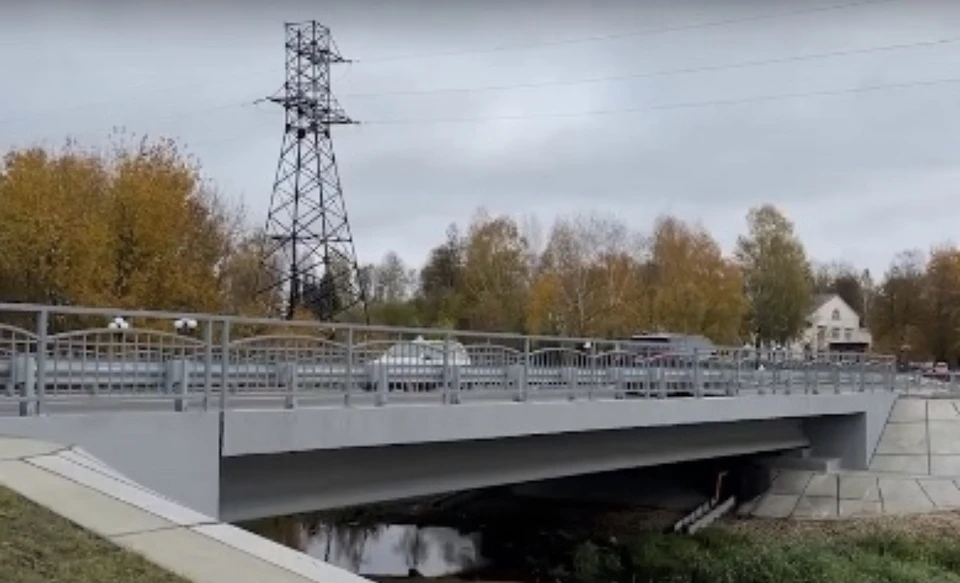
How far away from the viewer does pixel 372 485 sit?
51.8 ft

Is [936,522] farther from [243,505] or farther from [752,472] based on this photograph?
[243,505]

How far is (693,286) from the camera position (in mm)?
63219

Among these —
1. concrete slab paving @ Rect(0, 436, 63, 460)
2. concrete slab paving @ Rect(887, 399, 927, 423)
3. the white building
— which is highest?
the white building

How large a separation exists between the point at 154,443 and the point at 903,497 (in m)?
23.0

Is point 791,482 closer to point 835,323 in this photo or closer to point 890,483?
point 890,483

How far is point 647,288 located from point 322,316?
25.4m

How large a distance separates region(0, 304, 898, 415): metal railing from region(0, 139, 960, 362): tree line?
11422 millimetres

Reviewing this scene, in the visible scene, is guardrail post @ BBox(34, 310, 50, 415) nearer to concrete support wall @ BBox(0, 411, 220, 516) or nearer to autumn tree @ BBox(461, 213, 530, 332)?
concrete support wall @ BBox(0, 411, 220, 516)

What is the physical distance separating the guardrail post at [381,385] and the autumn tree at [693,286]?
49.0m

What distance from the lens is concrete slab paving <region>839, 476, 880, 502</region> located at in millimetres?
29236

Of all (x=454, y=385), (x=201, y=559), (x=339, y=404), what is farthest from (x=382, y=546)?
(x=201, y=559)

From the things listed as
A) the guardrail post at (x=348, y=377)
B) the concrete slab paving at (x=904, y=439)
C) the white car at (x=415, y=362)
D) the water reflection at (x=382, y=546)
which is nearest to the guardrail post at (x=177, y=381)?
the guardrail post at (x=348, y=377)

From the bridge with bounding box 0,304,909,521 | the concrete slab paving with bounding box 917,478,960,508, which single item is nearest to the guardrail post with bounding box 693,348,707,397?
the bridge with bounding box 0,304,909,521

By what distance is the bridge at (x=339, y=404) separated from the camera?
10906mm
